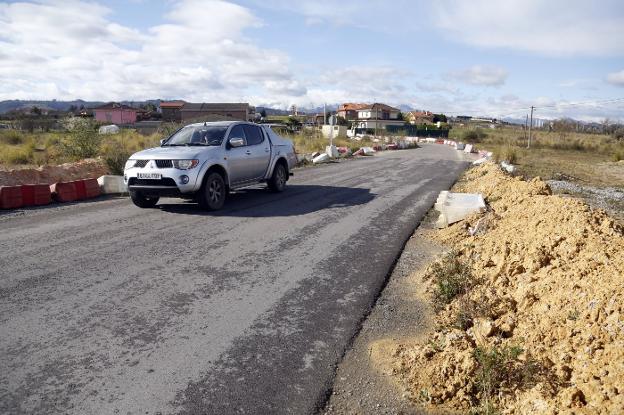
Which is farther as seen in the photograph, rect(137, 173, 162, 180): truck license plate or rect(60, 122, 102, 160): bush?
rect(60, 122, 102, 160): bush

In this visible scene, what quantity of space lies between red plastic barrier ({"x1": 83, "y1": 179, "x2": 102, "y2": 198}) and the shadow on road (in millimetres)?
2166

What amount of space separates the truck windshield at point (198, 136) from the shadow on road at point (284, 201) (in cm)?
132

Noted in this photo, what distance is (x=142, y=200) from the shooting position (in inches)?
374

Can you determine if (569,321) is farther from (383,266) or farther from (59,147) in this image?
(59,147)

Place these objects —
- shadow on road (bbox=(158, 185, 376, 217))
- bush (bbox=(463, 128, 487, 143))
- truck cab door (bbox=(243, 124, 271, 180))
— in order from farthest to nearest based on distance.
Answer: bush (bbox=(463, 128, 487, 143))
truck cab door (bbox=(243, 124, 271, 180))
shadow on road (bbox=(158, 185, 376, 217))

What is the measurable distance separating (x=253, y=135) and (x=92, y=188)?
4173 mm

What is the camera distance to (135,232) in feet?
24.2

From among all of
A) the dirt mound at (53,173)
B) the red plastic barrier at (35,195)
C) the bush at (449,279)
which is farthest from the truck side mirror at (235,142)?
the dirt mound at (53,173)

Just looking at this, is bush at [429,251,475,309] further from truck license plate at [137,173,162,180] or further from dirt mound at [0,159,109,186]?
dirt mound at [0,159,109,186]

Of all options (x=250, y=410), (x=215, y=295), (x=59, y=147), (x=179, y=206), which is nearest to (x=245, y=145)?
(x=179, y=206)

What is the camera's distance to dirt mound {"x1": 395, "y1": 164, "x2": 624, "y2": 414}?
9.73ft

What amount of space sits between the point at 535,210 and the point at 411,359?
4.24 m

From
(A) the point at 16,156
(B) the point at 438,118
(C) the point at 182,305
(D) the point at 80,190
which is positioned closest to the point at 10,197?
(D) the point at 80,190

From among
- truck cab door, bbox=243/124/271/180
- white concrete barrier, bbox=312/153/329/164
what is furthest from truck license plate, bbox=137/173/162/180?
white concrete barrier, bbox=312/153/329/164
